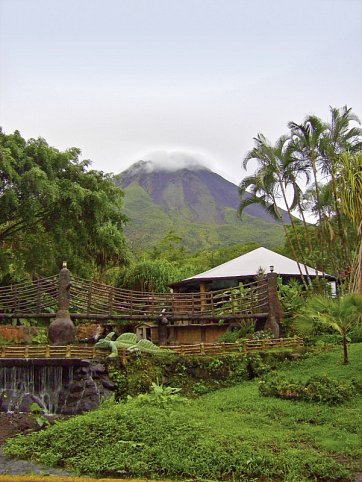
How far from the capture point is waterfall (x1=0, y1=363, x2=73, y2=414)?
14.5m

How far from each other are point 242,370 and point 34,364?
568cm

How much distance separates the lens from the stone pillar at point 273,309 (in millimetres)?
18125

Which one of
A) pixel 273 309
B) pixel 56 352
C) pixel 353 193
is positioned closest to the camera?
pixel 353 193

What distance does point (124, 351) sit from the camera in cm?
1495

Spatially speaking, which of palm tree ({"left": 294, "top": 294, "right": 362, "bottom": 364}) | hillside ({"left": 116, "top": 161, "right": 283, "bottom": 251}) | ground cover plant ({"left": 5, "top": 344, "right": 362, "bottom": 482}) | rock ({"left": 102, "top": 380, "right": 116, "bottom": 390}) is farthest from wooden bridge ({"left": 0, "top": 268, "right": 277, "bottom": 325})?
hillside ({"left": 116, "top": 161, "right": 283, "bottom": 251})

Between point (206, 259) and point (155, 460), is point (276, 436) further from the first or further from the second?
point (206, 259)

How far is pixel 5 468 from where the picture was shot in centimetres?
991

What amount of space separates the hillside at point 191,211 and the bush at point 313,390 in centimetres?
5451

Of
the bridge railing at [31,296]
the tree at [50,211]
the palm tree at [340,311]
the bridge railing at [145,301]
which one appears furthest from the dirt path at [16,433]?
the tree at [50,211]

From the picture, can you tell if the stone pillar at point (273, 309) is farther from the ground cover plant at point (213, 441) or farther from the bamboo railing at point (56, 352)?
the bamboo railing at point (56, 352)

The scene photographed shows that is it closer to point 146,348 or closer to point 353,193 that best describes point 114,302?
point 146,348

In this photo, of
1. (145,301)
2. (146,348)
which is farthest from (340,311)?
(145,301)

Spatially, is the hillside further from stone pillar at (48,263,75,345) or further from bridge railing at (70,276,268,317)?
stone pillar at (48,263,75,345)

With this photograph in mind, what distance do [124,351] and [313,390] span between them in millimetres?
5385
